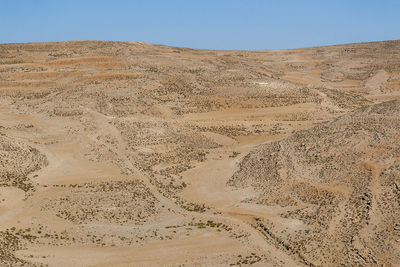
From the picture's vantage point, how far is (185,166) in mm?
46250

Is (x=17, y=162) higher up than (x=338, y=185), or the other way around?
(x=17, y=162)

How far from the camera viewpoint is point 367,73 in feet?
289

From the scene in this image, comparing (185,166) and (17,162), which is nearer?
(17,162)

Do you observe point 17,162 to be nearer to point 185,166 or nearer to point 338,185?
point 185,166

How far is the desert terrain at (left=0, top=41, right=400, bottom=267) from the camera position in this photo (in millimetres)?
28594

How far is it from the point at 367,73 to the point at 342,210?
62617mm

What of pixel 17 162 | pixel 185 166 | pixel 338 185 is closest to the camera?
pixel 338 185

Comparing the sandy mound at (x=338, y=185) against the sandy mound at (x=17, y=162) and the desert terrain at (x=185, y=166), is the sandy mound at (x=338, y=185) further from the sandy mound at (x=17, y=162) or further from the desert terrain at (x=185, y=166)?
the sandy mound at (x=17, y=162)

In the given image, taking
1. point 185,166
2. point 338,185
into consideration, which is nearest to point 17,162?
point 185,166

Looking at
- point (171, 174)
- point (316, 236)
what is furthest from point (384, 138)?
point (171, 174)

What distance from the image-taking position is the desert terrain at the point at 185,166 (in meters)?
28.6

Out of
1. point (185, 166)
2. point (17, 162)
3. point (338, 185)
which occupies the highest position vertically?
point (17, 162)

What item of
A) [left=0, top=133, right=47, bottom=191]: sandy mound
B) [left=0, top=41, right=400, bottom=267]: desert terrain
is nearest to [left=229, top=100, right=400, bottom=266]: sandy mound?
[left=0, top=41, right=400, bottom=267]: desert terrain

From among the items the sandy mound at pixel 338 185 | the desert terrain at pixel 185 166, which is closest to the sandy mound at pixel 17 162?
the desert terrain at pixel 185 166
